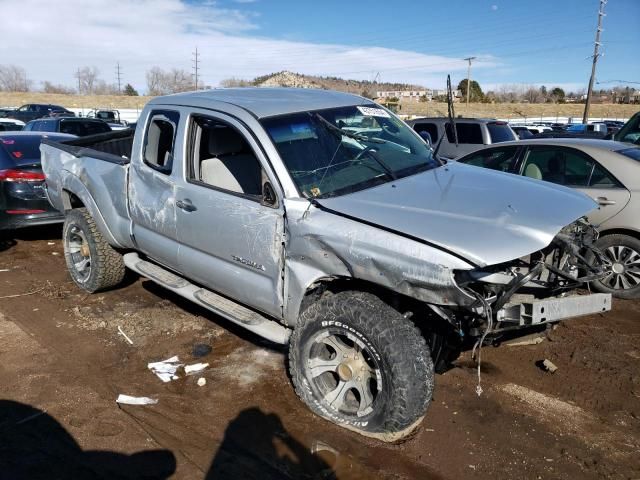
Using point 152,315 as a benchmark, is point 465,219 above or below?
above

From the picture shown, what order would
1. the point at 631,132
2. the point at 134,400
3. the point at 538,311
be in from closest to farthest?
the point at 538,311
the point at 134,400
the point at 631,132

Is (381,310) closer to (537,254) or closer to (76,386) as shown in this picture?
(537,254)

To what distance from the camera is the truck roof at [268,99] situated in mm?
4035

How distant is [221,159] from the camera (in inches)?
181

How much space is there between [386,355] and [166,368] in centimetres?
204

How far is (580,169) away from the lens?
595 centimetres

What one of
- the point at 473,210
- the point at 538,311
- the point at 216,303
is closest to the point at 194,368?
the point at 216,303

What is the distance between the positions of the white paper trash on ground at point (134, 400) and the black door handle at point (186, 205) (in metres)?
1.42

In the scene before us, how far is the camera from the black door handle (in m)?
4.15

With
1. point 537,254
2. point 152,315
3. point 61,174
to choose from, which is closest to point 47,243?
point 61,174

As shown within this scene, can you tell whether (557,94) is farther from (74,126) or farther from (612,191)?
(612,191)

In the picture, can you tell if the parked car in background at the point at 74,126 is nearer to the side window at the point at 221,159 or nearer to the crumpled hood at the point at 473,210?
the side window at the point at 221,159

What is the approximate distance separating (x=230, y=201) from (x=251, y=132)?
51 centimetres

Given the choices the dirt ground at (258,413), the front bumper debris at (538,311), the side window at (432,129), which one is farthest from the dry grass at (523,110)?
the front bumper debris at (538,311)
